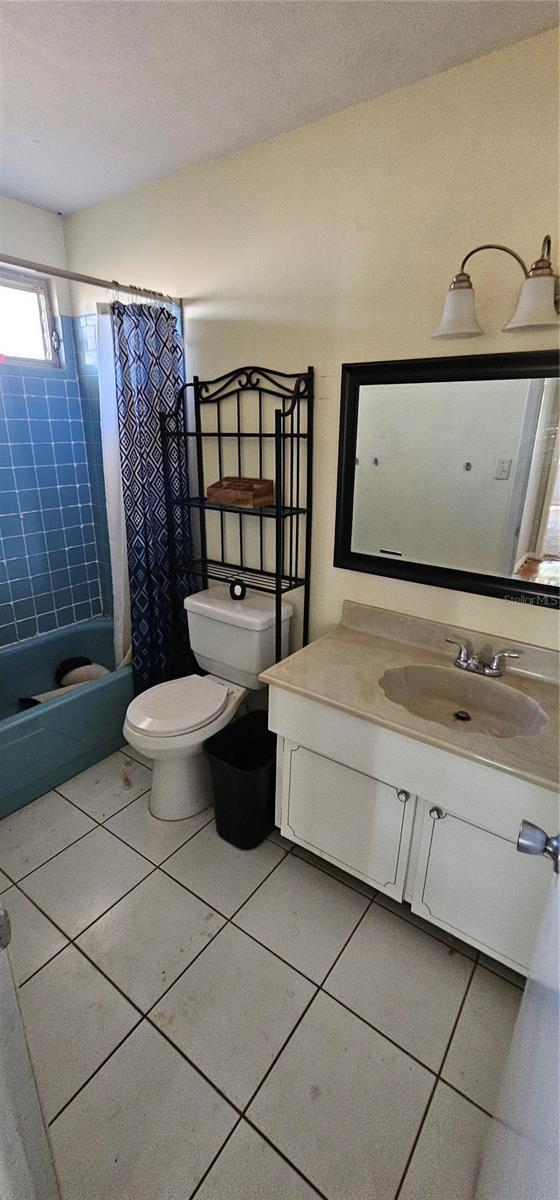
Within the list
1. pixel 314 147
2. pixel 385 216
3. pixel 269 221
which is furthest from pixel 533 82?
pixel 269 221

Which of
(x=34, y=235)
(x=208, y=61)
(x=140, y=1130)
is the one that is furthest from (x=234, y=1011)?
(x=34, y=235)

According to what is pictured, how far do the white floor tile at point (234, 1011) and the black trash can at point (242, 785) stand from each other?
1.16ft

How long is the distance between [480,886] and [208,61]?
7.31 ft

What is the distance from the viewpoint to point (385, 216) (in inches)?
57.6

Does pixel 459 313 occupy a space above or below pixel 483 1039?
above

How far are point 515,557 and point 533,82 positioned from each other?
3.76 feet

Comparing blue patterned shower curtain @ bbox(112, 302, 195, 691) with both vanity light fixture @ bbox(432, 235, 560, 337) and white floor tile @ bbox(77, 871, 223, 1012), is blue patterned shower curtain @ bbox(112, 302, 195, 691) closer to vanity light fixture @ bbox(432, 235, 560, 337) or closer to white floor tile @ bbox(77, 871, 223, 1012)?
white floor tile @ bbox(77, 871, 223, 1012)

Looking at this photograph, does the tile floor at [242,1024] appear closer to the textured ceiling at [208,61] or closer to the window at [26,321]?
the window at [26,321]

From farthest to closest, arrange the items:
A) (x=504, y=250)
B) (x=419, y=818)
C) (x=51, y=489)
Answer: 1. (x=51, y=489)
2. (x=419, y=818)
3. (x=504, y=250)

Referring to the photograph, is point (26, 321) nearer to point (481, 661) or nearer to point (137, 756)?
point (137, 756)

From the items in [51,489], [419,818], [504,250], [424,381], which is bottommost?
[419,818]

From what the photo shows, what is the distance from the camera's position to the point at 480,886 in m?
1.30

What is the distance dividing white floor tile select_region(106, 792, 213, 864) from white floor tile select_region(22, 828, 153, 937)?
37 mm

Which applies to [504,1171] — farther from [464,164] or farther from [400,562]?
[464,164]
